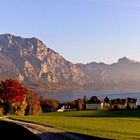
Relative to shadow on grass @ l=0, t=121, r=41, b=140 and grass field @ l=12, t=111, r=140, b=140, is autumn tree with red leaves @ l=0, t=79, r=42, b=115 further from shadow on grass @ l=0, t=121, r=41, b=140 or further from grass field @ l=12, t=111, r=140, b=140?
shadow on grass @ l=0, t=121, r=41, b=140

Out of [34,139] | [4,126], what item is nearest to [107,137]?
[34,139]

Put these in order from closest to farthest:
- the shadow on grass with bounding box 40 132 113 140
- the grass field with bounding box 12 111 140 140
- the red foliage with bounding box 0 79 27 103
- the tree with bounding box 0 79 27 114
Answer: the shadow on grass with bounding box 40 132 113 140 → the grass field with bounding box 12 111 140 140 → the tree with bounding box 0 79 27 114 → the red foliage with bounding box 0 79 27 103

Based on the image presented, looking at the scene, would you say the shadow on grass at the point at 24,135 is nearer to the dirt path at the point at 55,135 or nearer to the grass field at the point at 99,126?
the dirt path at the point at 55,135

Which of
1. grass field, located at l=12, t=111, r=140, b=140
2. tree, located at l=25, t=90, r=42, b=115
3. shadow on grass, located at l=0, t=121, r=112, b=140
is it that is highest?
tree, located at l=25, t=90, r=42, b=115

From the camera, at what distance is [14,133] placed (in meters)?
45.7

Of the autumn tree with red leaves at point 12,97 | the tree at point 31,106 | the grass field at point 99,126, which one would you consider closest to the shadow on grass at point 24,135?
the grass field at point 99,126

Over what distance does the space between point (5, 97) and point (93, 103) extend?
86.3m

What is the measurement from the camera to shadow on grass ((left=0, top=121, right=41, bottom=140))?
4206cm

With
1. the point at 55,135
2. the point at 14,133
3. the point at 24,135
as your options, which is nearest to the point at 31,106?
the point at 14,133

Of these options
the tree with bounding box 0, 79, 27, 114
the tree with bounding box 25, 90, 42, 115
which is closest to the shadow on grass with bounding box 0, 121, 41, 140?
the tree with bounding box 0, 79, 27, 114

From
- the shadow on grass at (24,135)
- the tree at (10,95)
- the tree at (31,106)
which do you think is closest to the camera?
the shadow on grass at (24,135)

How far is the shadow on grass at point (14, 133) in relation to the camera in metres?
42.1

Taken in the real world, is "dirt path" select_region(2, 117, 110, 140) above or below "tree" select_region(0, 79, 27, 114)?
below

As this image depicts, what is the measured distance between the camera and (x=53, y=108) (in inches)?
6722
